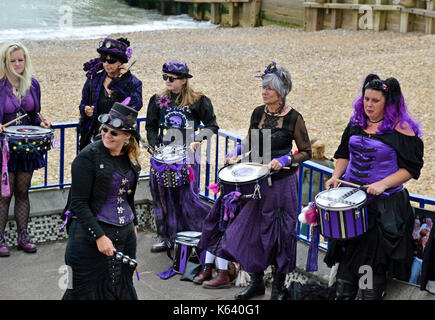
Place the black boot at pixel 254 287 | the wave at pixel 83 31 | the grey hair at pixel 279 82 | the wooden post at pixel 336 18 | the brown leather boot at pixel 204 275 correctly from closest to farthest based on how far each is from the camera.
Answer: the grey hair at pixel 279 82, the black boot at pixel 254 287, the brown leather boot at pixel 204 275, the wooden post at pixel 336 18, the wave at pixel 83 31

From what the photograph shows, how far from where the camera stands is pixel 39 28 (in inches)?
1238

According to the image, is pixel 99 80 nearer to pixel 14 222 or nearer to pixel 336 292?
pixel 14 222

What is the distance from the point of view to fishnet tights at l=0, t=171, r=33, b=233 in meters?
7.06

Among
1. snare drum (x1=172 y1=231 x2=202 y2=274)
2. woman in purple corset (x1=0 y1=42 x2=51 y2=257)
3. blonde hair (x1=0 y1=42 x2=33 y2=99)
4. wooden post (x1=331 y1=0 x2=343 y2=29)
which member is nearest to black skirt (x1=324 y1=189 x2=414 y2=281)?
snare drum (x1=172 y1=231 x2=202 y2=274)

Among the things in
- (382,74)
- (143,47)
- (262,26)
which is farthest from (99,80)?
(262,26)

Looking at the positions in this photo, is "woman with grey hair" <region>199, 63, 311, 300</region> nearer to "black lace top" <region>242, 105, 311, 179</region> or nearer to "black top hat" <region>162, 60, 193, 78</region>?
"black lace top" <region>242, 105, 311, 179</region>

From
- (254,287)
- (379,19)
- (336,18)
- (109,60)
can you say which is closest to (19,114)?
(109,60)

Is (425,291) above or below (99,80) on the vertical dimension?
below

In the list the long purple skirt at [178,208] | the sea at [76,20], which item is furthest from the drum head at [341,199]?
the sea at [76,20]

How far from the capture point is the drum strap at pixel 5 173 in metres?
6.79

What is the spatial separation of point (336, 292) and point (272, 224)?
77 centimetres

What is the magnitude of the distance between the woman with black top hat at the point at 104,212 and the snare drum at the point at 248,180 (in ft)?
3.47

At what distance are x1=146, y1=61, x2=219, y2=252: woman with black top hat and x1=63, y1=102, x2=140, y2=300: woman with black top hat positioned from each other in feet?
6.23

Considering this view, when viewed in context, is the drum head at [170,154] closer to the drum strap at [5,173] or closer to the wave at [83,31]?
the drum strap at [5,173]
